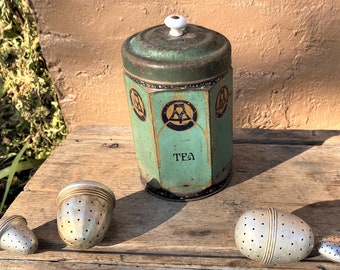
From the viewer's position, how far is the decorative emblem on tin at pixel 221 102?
93 centimetres

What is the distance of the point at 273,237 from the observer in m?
0.81

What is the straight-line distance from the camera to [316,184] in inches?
43.1

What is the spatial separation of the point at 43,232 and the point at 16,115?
3.35 feet

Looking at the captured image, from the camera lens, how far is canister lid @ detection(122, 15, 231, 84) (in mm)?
853

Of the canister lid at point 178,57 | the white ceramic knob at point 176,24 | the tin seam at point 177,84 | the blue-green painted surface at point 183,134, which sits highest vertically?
the white ceramic knob at point 176,24

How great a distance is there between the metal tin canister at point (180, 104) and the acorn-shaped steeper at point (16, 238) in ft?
1.01

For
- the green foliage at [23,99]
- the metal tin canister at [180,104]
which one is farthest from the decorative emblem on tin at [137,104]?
the green foliage at [23,99]

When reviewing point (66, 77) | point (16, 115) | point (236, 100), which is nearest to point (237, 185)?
point (236, 100)

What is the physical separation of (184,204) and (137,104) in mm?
278

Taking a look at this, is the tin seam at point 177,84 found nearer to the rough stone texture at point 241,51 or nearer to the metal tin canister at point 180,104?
the metal tin canister at point 180,104

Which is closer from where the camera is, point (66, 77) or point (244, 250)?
point (244, 250)

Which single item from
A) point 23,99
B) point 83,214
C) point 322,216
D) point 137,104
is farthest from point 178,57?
point 23,99

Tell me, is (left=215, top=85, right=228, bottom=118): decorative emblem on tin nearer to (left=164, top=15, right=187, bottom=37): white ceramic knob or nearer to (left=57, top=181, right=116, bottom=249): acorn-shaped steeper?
(left=164, top=15, right=187, bottom=37): white ceramic knob

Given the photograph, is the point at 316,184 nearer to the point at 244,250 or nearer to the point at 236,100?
the point at 244,250
